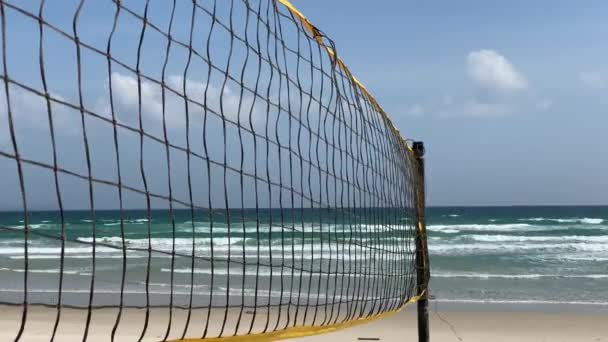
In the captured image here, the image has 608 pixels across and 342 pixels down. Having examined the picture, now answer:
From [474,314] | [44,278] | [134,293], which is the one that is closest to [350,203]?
[474,314]

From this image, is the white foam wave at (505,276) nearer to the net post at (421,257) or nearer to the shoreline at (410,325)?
the shoreline at (410,325)

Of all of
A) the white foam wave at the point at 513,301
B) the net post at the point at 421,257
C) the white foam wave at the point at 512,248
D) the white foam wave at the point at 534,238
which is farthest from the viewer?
the white foam wave at the point at 534,238

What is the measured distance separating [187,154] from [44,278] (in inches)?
543

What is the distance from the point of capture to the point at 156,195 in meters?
2.39

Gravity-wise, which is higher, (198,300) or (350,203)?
(350,203)

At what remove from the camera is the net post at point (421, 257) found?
573cm

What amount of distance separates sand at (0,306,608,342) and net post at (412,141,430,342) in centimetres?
284

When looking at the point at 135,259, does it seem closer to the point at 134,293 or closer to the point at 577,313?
the point at 134,293

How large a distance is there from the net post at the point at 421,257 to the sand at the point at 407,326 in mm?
2837

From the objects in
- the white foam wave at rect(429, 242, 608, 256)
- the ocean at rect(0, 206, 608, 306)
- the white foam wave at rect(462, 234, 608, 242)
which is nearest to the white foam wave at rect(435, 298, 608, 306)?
the ocean at rect(0, 206, 608, 306)

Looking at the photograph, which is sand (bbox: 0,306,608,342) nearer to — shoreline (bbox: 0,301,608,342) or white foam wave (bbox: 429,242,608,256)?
shoreline (bbox: 0,301,608,342)

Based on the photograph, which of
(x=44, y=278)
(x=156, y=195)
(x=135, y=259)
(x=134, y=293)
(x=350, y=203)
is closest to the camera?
(x=156, y=195)

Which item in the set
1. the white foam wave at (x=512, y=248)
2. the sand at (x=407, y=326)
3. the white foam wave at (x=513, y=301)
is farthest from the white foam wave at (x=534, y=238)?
the sand at (x=407, y=326)

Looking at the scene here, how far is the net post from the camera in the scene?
5.73m
